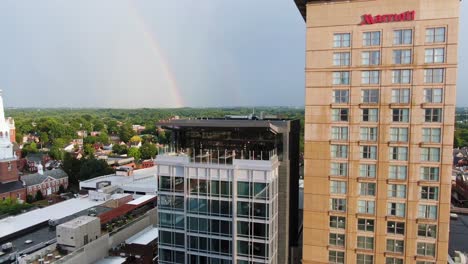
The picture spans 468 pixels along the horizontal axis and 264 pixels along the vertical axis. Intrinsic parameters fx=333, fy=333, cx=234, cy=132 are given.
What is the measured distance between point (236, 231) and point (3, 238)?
89.3ft

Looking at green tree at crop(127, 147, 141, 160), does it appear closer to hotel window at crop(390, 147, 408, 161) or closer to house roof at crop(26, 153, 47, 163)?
house roof at crop(26, 153, 47, 163)

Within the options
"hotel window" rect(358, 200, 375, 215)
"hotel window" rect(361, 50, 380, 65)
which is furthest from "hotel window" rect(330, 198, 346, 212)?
"hotel window" rect(361, 50, 380, 65)

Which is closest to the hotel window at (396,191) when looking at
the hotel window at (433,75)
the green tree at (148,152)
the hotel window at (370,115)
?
the hotel window at (370,115)

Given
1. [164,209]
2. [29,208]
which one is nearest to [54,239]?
[164,209]

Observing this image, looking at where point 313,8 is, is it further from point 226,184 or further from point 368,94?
point 226,184

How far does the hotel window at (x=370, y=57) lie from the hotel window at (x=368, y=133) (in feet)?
14.3

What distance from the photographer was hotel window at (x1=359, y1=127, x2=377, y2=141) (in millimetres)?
22359

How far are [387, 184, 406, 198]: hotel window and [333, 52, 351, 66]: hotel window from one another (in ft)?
28.7

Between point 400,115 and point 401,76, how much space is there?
8.27ft

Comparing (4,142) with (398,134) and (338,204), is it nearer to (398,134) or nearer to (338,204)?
(338,204)

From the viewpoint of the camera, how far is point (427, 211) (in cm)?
2161

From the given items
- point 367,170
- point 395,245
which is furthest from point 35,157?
point 395,245

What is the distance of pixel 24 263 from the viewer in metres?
28.4

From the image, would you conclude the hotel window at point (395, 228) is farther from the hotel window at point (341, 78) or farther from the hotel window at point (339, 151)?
the hotel window at point (341, 78)
